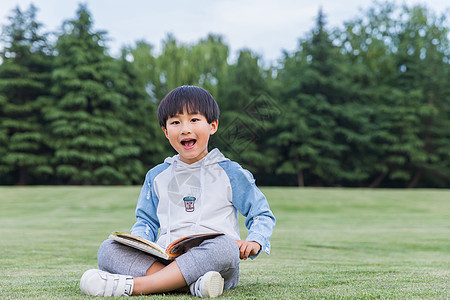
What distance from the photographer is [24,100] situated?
29469 millimetres

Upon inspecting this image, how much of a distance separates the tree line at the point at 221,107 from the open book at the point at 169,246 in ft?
78.5

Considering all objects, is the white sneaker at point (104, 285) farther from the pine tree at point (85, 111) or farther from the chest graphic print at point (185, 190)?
the pine tree at point (85, 111)

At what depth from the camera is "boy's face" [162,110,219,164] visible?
8.86 ft

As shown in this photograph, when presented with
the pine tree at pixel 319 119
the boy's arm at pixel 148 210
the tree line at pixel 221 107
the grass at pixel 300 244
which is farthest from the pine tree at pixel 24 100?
the boy's arm at pixel 148 210

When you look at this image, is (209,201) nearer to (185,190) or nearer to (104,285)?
(185,190)

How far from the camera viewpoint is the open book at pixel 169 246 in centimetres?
237

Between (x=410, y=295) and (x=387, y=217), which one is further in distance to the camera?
(x=387, y=217)

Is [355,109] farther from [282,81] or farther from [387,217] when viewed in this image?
[387,217]

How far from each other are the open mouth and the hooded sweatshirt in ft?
0.39

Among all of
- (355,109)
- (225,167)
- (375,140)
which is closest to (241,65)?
(355,109)

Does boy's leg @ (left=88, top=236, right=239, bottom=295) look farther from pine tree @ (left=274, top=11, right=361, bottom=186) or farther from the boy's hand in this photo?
pine tree @ (left=274, top=11, right=361, bottom=186)

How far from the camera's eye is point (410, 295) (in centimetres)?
232

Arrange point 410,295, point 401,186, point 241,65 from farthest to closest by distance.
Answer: point 401,186
point 241,65
point 410,295

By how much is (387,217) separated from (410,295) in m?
11.3
